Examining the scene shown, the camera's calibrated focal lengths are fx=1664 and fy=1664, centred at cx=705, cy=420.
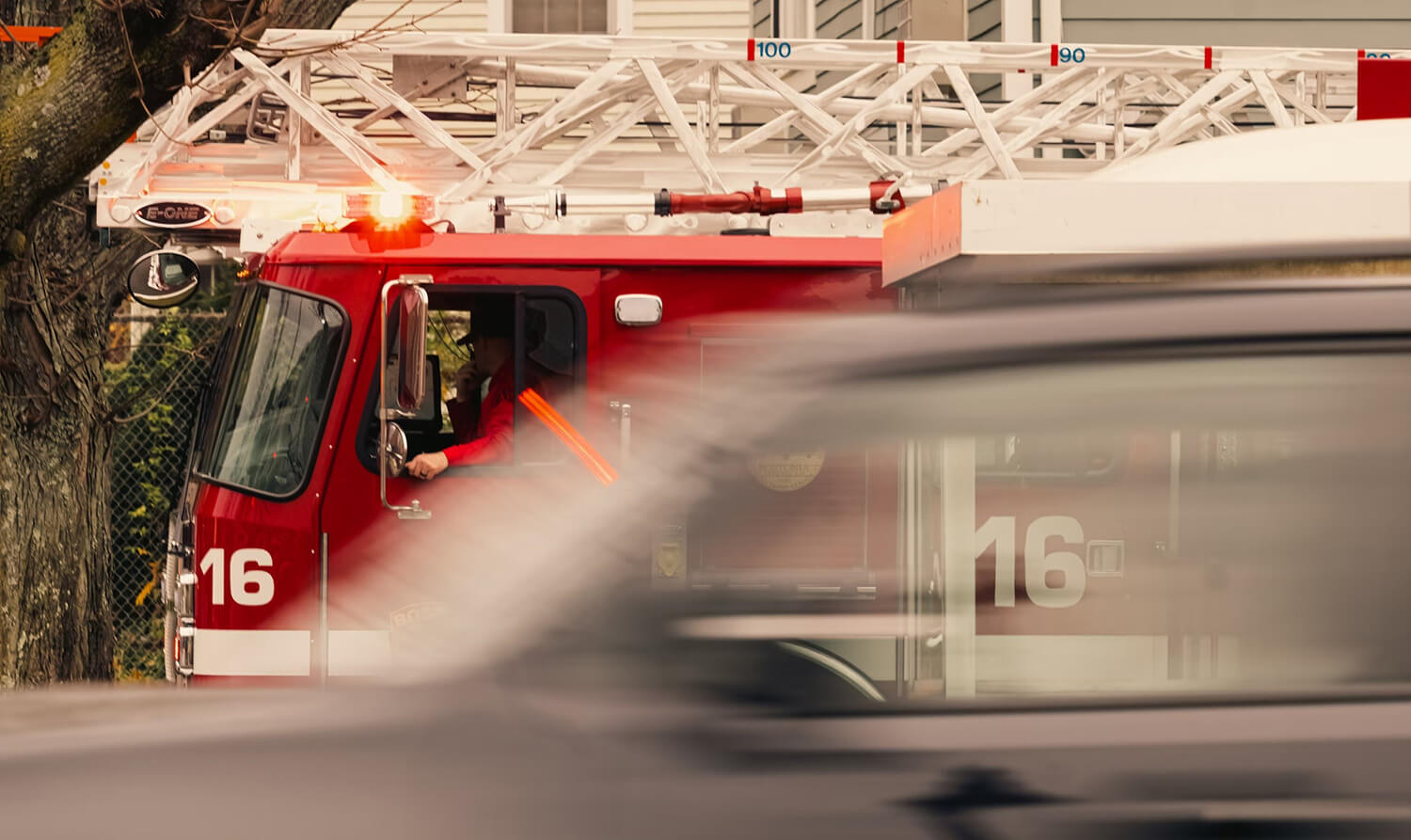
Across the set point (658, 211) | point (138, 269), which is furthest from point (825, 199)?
point (138, 269)

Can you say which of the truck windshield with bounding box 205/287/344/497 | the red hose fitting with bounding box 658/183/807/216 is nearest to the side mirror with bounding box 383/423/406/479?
the truck windshield with bounding box 205/287/344/497

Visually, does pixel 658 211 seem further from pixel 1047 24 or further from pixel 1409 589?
pixel 1047 24

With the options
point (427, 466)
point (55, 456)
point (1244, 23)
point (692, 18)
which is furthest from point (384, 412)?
point (692, 18)

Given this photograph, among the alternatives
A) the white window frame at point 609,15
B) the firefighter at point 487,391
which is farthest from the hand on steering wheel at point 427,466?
the white window frame at point 609,15

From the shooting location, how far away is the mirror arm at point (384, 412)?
5.54m

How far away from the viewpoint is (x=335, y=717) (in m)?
2.41

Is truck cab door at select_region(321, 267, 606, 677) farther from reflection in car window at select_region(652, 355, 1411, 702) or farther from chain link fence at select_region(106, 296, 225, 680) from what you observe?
chain link fence at select_region(106, 296, 225, 680)

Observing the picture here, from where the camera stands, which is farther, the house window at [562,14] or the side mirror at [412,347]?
the house window at [562,14]

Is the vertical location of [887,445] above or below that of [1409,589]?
above

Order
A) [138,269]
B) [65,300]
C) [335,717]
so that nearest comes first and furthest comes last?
1. [335,717]
2. [138,269]
3. [65,300]

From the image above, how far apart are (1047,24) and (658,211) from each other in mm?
5367

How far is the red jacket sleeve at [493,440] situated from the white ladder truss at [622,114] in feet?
3.27

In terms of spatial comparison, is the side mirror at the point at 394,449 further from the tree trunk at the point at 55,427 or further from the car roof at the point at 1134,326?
the car roof at the point at 1134,326

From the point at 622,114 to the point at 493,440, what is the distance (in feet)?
6.10
